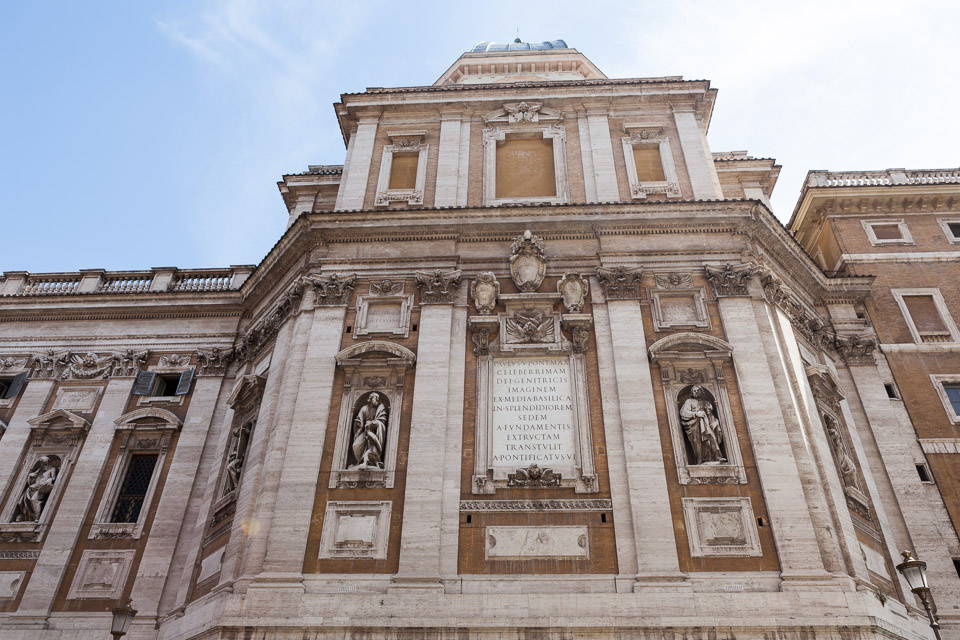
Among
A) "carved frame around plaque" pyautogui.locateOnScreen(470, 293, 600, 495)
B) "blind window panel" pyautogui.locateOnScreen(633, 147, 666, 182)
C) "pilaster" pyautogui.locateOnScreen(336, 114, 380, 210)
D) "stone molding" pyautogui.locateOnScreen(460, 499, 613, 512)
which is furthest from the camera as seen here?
"blind window panel" pyautogui.locateOnScreen(633, 147, 666, 182)

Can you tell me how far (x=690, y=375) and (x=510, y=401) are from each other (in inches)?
159

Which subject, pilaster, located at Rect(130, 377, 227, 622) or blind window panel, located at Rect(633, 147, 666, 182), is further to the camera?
blind window panel, located at Rect(633, 147, 666, 182)

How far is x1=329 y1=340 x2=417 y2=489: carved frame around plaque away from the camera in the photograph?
51.6 feet

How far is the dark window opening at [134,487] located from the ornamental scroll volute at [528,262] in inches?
440

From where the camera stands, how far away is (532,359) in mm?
16922

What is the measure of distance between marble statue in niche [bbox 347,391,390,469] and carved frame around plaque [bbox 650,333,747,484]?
6104 millimetres

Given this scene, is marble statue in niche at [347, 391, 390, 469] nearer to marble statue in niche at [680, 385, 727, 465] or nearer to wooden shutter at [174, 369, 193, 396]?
marble statue in niche at [680, 385, 727, 465]

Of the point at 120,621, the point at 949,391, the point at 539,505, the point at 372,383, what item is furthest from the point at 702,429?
the point at 120,621

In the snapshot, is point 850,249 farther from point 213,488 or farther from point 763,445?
point 213,488

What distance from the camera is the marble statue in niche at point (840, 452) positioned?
17172mm

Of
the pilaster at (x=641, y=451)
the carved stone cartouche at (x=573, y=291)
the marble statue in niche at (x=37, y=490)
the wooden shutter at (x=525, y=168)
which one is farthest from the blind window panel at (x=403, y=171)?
the marble statue in niche at (x=37, y=490)

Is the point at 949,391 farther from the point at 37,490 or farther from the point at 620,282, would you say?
the point at 37,490

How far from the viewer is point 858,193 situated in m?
25.0

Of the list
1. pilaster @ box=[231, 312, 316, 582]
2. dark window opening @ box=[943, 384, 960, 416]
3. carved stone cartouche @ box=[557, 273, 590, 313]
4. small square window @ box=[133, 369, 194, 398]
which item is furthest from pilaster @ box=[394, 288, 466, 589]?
dark window opening @ box=[943, 384, 960, 416]
